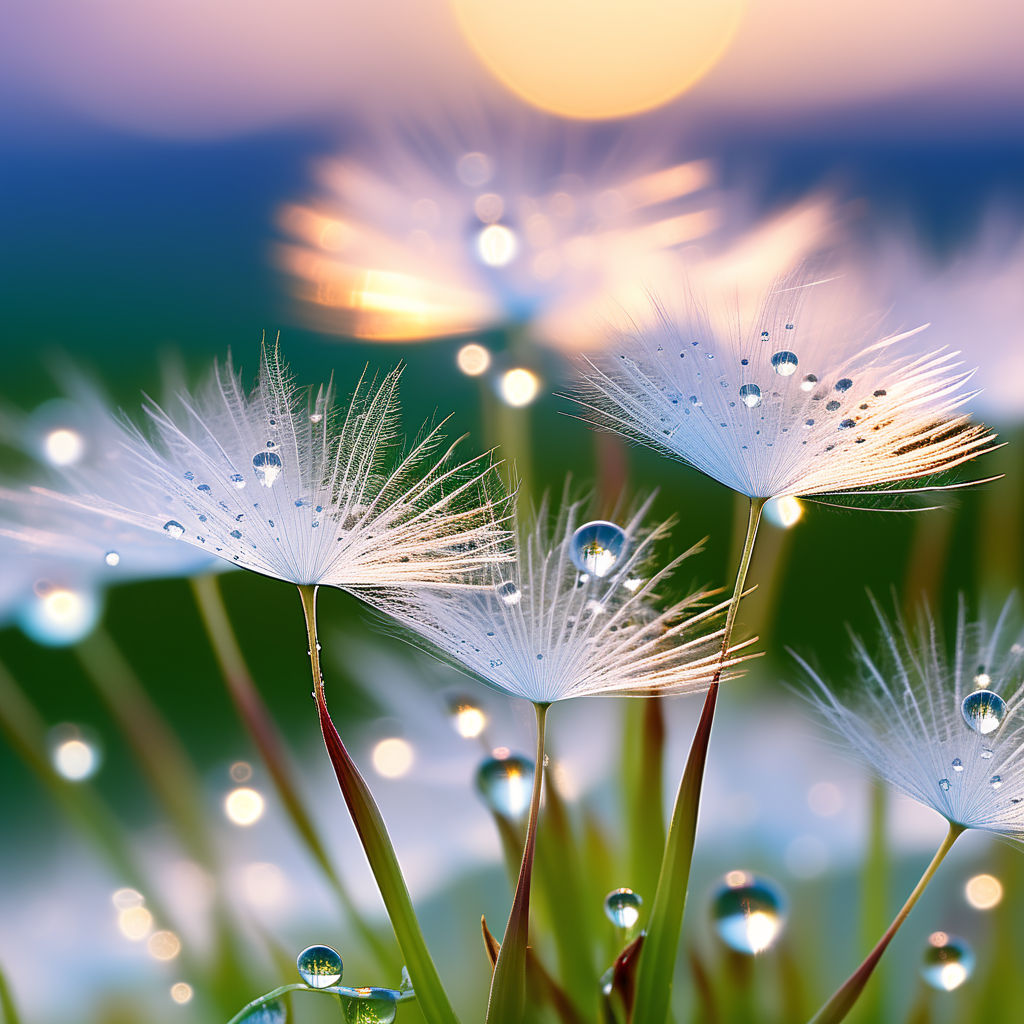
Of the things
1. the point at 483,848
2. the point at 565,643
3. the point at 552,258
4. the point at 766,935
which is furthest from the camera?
the point at 552,258

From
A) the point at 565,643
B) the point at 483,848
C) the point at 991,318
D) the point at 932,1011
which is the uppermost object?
the point at 991,318

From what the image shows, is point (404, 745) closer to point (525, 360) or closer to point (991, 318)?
point (525, 360)

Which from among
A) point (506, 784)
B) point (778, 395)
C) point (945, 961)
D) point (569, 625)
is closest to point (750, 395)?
point (778, 395)

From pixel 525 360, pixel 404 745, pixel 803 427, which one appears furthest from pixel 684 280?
pixel 404 745

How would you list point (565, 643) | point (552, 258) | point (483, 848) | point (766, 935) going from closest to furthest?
point (565, 643) → point (766, 935) → point (483, 848) → point (552, 258)

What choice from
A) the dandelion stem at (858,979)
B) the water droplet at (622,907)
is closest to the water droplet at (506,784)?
the water droplet at (622,907)

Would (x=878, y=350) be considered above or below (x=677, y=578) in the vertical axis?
above

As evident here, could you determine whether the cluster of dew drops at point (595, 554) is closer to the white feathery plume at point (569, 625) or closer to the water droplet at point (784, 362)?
the white feathery plume at point (569, 625)

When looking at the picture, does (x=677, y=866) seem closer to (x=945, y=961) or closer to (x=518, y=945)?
(x=518, y=945)
